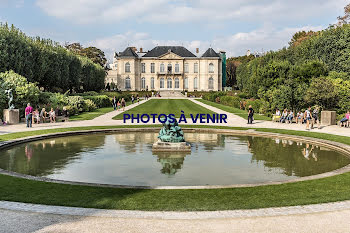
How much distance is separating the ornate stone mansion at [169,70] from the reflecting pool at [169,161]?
264ft

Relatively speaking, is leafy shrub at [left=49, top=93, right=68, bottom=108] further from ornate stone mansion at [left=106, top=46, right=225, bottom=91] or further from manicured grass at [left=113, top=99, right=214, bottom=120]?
ornate stone mansion at [left=106, top=46, right=225, bottom=91]

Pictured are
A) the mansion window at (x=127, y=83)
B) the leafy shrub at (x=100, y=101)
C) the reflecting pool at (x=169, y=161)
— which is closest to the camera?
the reflecting pool at (x=169, y=161)

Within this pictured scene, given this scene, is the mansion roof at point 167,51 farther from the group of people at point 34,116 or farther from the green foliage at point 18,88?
the group of people at point 34,116

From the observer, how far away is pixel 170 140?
14211mm

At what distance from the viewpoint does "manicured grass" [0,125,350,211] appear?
22.9ft

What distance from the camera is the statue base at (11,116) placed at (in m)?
23.2

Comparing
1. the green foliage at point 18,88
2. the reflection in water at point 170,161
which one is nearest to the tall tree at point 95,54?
the green foliage at point 18,88

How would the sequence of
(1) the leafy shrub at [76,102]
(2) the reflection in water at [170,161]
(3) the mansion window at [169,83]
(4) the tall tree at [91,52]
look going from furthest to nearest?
(3) the mansion window at [169,83]
(4) the tall tree at [91,52]
(1) the leafy shrub at [76,102]
(2) the reflection in water at [170,161]

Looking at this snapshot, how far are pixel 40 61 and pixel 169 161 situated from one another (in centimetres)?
2977

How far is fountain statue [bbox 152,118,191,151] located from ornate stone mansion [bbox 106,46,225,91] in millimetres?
82322

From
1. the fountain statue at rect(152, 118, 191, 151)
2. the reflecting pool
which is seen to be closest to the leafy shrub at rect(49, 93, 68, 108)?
the reflecting pool

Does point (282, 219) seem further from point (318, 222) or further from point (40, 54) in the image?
point (40, 54)

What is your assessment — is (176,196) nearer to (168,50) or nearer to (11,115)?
(11,115)

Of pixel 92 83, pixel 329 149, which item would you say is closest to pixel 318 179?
pixel 329 149
